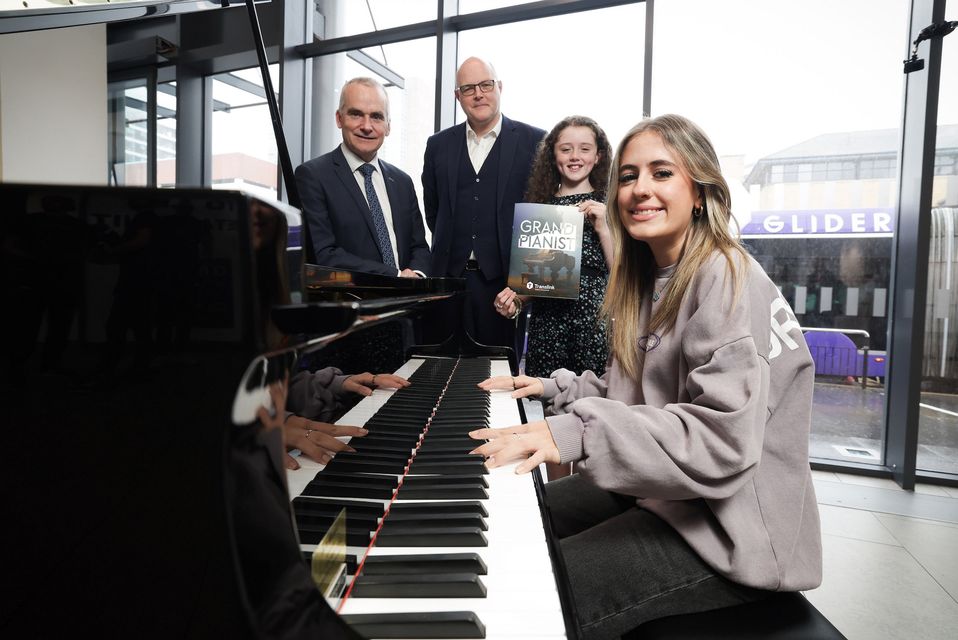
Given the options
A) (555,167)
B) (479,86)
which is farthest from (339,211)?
(555,167)

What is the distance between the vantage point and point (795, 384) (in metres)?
1.01

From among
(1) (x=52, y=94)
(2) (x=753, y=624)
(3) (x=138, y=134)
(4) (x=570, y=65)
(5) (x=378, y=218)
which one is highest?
(4) (x=570, y=65)

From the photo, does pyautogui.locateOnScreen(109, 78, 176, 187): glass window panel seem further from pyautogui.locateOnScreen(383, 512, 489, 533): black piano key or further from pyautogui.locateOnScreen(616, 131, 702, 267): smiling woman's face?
pyautogui.locateOnScreen(383, 512, 489, 533): black piano key

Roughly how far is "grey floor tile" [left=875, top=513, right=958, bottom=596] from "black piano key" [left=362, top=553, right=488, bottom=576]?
230 cm

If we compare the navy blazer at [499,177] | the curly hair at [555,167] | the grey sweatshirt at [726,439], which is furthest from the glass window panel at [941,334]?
the grey sweatshirt at [726,439]

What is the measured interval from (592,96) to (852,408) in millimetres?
2614

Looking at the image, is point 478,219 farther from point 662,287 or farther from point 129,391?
point 129,391

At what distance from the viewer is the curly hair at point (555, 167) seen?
2.30 m

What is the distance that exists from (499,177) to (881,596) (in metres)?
2.22

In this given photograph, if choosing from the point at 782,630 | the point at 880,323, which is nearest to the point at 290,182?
the point at 782,630

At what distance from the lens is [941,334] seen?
3107mm

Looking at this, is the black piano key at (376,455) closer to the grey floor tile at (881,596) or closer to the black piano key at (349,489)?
the black piano key at (349,489)

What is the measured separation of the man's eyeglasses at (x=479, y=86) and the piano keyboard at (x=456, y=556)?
208 cm

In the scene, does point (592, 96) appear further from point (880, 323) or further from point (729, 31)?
point (880, 323)
